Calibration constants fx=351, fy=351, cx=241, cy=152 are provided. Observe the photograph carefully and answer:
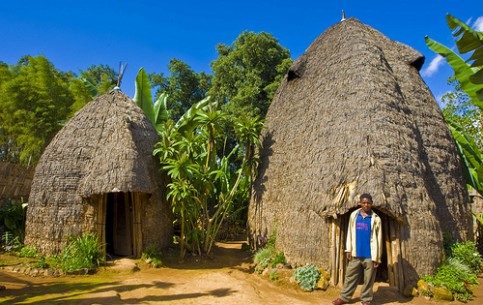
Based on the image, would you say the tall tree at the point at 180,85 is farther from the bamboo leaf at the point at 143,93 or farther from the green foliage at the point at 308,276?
the green foliage at the point at 308,276

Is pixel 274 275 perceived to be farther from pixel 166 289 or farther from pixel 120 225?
pixel 120 225

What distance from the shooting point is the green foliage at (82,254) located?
23.6 feet

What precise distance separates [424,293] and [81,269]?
6352mm

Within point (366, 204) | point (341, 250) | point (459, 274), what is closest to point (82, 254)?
point (341, 250)

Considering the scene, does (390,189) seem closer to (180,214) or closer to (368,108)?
(368,108)

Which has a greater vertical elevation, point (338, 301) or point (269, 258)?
point (269, 258)

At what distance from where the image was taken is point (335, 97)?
774 cm

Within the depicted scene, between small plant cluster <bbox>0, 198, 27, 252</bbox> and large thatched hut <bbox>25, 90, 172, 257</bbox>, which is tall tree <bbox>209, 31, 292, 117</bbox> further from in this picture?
small plant cluster <bbox>0, 198, 27, 252</bbox>

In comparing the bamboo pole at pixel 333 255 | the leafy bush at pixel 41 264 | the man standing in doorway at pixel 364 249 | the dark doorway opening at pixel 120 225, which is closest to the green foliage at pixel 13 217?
the leafy bush at pixel 41 264

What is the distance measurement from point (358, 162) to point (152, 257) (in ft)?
16.2

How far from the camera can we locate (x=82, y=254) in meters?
7.35

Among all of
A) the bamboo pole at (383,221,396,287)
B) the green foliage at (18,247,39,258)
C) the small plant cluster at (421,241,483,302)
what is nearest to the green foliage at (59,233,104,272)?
the green foliage at (18,247,39,258)

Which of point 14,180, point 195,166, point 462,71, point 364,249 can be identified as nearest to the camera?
point 364,249

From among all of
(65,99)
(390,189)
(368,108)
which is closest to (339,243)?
(390,189)
